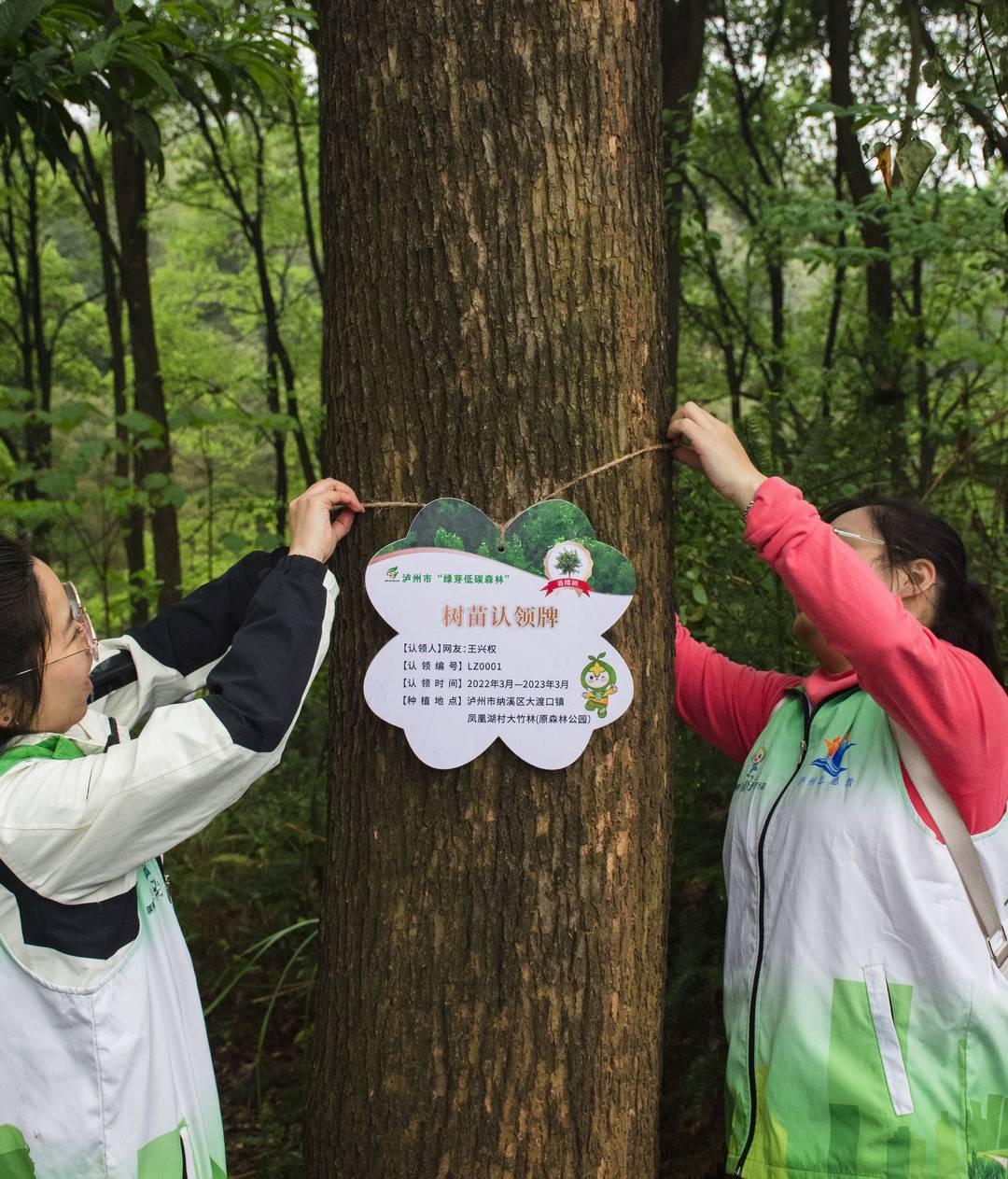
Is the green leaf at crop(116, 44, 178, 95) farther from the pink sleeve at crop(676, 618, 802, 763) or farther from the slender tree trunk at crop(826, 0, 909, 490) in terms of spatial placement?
the slender tree trunk at crop(826, 0, 909, 490)

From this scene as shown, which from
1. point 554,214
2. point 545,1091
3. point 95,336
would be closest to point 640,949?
point 545,1091

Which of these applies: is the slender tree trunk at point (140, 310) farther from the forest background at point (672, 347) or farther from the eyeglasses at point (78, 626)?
the eyeglasses at point (78, 626)

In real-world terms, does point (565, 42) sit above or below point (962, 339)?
below

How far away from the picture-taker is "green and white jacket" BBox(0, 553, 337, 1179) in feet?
5.10

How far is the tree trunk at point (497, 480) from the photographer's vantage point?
1827mm

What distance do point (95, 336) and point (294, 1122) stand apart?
15165 mm

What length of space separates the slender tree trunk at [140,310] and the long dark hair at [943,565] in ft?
24.2

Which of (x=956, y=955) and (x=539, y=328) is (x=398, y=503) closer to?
(x=539, y=328)

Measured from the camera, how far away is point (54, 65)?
2.98 metres

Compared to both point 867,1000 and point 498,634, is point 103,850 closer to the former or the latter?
point 498,634

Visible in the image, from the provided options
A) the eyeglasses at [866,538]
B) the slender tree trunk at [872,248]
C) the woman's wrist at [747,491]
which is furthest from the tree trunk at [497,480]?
the slender tree trunk at [872,248]

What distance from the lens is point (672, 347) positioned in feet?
24.2

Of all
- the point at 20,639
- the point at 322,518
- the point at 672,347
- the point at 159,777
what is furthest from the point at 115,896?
the point at 672,347

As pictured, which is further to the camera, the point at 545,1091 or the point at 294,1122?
the point at 294,1122
